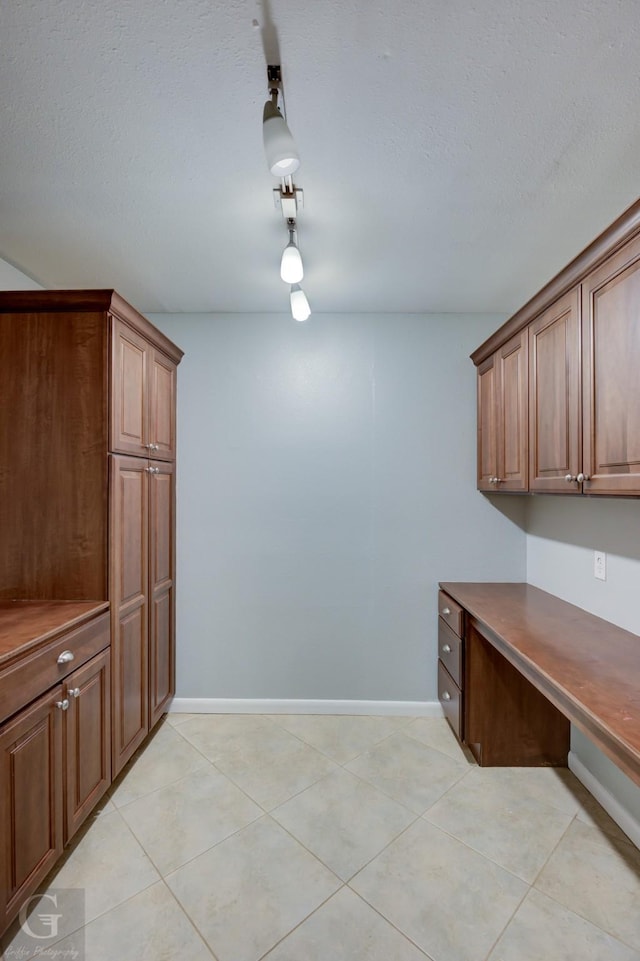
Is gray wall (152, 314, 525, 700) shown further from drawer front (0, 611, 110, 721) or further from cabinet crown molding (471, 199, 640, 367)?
drawer front (0, 611, 110, 721)

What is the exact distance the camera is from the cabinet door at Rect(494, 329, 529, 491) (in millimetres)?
2039

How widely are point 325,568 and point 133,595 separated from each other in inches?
43.9

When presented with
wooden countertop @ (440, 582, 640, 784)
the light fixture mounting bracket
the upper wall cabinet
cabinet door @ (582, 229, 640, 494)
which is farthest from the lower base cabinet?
the light fixture mounting bracket

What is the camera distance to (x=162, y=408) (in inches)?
95.9

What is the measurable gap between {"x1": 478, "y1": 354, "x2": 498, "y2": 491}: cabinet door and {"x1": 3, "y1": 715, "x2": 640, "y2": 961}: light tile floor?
1512mm

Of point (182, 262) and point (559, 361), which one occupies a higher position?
point (182, 262)

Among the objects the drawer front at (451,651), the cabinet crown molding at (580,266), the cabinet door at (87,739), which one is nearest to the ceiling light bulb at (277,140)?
the cabinet crown molding at (580,266)

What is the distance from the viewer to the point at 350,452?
2664mm

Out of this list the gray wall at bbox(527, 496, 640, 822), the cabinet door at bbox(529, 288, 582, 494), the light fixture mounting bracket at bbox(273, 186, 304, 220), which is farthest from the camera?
the gray wall at bbox(527, 496, 640, 822)

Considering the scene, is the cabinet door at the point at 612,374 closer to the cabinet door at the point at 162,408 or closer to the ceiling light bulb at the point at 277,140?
the ceiling light bulb at the point at 277,140

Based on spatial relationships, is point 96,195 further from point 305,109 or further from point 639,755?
point 639,755

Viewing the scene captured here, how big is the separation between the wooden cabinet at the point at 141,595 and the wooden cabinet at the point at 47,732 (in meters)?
0.15

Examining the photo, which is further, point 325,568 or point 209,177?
point 325,568

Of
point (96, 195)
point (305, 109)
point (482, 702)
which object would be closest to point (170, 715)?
point (482, 702)
